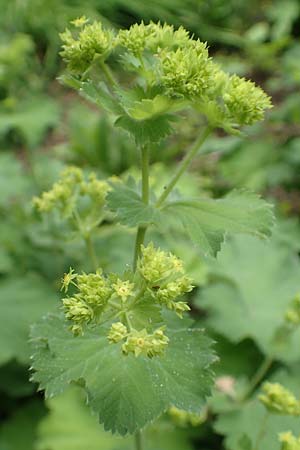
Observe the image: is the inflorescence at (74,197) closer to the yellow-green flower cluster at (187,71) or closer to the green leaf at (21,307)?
the yellow-green flower cluster at (187,71)

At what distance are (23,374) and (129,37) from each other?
56.5 inches

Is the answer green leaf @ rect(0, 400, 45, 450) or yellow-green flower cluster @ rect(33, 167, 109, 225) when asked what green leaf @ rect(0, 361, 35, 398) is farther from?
yellow-green flower cluster @ rect(33, 167, 109, 225)

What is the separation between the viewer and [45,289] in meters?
2.14

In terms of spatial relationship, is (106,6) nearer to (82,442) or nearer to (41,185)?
(41,185)

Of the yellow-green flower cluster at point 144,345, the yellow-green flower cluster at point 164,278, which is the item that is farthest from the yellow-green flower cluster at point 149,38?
the yellow-green flower cluster at point 144,345

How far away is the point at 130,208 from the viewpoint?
1.06 metres

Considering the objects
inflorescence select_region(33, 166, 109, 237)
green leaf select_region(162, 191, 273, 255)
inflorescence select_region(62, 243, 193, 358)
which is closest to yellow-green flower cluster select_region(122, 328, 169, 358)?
inflorescence select_region(62, 243, 193, 358)

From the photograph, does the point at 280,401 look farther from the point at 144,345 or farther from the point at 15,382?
the point at 15,382

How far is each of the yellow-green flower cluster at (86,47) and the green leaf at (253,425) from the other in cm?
102

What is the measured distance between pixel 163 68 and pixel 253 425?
3.52ft

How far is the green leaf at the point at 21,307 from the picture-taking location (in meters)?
1.98

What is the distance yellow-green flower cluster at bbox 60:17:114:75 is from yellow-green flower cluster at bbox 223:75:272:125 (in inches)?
8.5

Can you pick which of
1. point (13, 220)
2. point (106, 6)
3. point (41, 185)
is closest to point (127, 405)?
point (13, 220)

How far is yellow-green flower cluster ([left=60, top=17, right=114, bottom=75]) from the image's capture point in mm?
1030
